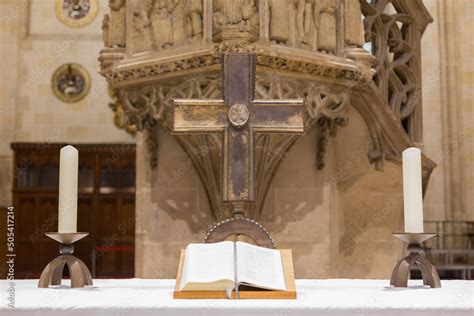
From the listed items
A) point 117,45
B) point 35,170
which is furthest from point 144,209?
point 35,170

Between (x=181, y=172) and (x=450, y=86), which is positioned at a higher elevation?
(x=450, y=86)

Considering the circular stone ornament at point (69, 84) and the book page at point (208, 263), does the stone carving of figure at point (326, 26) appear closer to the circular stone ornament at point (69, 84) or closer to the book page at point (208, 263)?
the book page at point (208, 263)

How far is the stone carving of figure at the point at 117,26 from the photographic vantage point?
5.96 metres

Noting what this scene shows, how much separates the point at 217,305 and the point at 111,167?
12003 mm

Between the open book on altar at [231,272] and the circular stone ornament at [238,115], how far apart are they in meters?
0.78

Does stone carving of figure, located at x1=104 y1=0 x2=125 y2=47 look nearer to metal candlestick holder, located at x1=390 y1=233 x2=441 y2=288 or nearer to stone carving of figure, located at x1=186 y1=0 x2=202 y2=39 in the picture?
stone carving of figure, located at x1=186 y1=0 x2=202 y2=39

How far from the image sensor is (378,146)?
6773mm

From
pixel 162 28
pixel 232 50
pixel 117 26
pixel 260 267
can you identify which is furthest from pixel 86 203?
pixel 260 267

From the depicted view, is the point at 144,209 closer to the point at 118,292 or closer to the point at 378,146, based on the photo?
the point at 378,146

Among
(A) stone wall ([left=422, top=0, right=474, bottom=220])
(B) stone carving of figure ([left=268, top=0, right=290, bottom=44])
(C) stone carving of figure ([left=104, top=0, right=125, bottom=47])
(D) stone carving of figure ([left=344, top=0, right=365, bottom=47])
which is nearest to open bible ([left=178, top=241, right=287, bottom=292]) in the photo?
(B) stone carving of figure ([left=268, top=0, right=290, bottom=44])

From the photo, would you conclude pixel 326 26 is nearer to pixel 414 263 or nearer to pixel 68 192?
pixel 414 263

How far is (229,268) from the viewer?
8.67ft

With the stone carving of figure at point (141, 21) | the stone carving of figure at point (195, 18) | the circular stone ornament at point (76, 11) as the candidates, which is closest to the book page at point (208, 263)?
the stone carving of figure at point (195, 18)

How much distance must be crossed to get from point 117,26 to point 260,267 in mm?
3693
